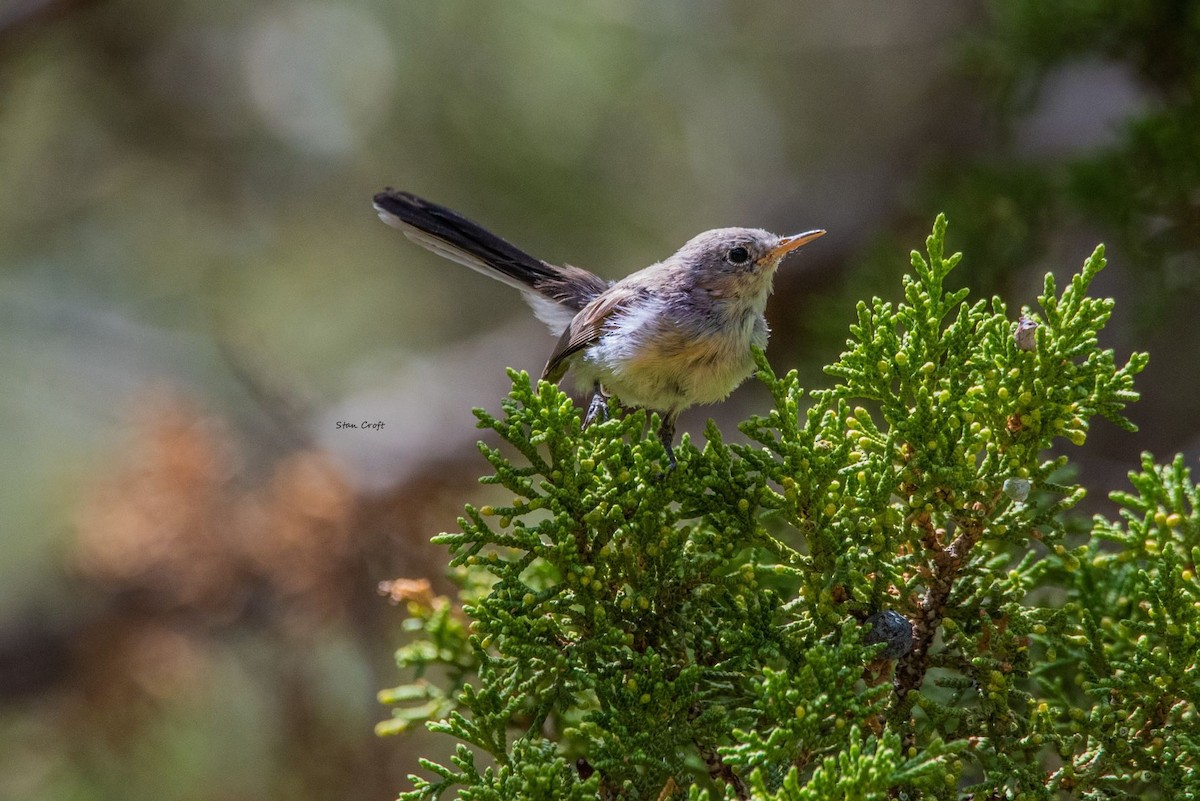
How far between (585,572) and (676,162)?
6.58 metres

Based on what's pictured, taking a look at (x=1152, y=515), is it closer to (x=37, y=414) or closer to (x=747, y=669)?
(x=747, y=669)

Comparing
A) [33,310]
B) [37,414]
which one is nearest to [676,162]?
[33,310]

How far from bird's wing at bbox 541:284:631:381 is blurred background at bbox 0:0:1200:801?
100 centimetres

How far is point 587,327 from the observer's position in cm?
328

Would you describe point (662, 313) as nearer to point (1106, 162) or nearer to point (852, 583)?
point (852, 583)

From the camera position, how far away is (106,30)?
6.27 metres

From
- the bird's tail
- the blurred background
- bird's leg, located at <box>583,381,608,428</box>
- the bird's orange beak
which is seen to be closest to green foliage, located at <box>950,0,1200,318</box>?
the blurred background

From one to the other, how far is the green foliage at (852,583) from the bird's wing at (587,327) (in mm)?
1206

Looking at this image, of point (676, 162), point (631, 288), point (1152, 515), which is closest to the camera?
point (1152, 515)

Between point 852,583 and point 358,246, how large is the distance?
6.65 metres

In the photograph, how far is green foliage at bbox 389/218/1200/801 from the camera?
73.2 inches

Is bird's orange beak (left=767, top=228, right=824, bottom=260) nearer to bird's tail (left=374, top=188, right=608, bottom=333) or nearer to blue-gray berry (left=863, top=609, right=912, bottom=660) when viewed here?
bird's tail (left=374, top=188, right=608, bottom=333)

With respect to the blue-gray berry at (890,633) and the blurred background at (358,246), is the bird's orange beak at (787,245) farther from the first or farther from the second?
the blue-gray berry at (890,633)

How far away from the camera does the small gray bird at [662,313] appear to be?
3.04 metres
